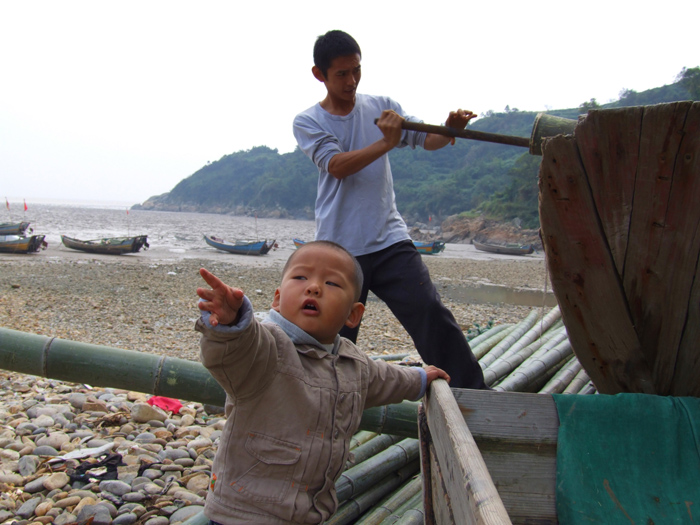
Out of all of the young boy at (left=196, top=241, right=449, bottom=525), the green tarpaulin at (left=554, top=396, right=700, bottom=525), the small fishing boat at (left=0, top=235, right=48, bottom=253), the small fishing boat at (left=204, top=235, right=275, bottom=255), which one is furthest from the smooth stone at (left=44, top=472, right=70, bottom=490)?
the small fishing boat at (left=204, top=235, right=275, bottom=255)

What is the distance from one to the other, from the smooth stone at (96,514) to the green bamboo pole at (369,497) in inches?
43.3

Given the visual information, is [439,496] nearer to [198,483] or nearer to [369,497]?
[369,497]

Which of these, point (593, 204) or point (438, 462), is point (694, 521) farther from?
point (593, 204)

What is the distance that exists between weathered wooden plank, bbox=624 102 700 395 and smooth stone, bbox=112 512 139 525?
94.0 inches

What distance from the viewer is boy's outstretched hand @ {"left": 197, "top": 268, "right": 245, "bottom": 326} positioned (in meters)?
1.20

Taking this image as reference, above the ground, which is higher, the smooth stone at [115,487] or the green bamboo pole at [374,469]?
the green bamboo pole at [374,469]

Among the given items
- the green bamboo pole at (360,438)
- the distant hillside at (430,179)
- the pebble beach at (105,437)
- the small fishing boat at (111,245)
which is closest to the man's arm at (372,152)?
the pebble beach at (105,437)

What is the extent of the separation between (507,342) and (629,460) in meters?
2.81

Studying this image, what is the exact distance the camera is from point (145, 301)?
10.8 meters

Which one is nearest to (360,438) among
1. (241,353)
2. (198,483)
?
(198,483)

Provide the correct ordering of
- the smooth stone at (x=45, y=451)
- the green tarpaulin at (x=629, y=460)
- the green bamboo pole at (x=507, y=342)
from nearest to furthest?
the green tarpaulin at (x=629, y=460), the smooth stone at (x=45, y=451), the green bamboo pole at (x=507, y=342)

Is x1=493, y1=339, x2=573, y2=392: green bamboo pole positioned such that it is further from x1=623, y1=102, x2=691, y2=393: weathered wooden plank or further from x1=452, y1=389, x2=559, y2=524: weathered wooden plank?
x1=623, y1=102, x2=691, y2=393: weathered wooden plank

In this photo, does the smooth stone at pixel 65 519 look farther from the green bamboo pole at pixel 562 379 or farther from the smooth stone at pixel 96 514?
the green bamboo pole at pixel 562 379

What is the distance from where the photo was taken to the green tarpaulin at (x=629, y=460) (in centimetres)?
167
